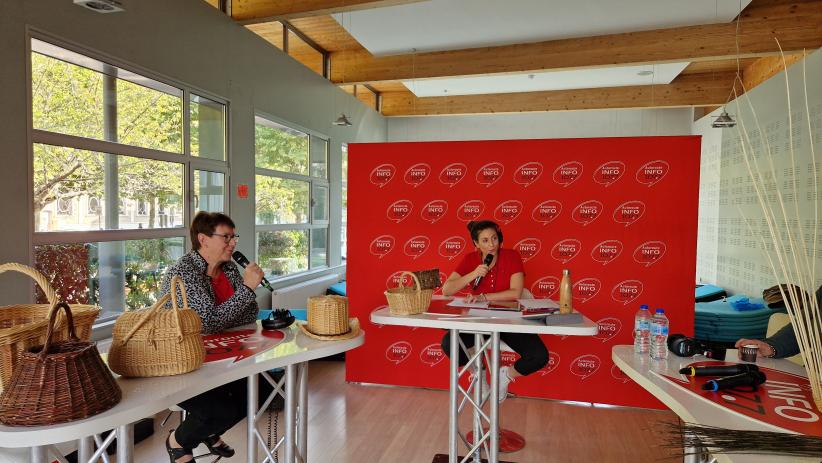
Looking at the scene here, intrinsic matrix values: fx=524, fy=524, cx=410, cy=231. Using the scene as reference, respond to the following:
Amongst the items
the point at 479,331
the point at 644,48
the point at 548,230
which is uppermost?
the point at 644,48

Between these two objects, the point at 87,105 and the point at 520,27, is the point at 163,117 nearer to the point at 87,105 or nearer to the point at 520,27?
the point at 87,105

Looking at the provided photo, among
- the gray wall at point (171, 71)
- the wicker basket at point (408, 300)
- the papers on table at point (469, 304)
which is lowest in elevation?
the papers on table at point (469, 304)

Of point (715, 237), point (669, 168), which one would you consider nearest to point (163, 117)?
point (669, 168)

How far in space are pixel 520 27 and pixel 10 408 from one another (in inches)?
192

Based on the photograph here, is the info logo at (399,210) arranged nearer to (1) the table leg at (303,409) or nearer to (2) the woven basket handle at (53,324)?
(1) the table leg at (303,409)

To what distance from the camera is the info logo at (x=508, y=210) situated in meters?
4.13

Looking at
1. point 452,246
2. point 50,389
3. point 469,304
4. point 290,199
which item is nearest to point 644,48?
point 452,246

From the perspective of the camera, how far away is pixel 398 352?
438cm

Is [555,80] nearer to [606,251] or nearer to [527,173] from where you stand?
[527,173]

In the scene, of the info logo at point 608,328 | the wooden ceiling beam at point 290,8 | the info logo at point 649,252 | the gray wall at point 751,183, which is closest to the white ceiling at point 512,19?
the wooden ceiling beam at point 290,8

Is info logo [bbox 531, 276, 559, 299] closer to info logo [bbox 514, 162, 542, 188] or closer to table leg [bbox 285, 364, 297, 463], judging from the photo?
info logo [bbox 514, 162, 542, 188]

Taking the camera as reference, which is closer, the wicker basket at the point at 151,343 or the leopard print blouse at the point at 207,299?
the wicker basket at the point at 151,343

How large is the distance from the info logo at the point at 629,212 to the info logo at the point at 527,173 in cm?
65

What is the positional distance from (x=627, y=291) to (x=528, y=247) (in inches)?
31.5
